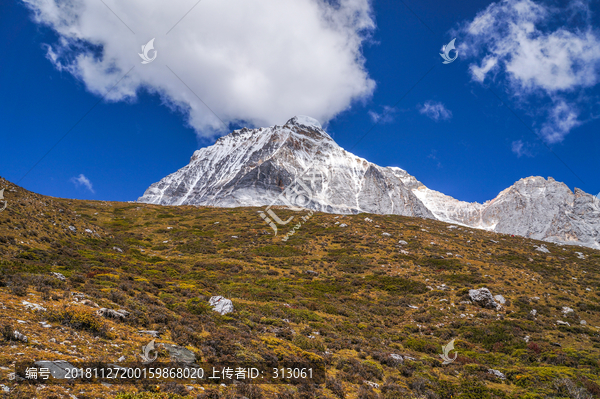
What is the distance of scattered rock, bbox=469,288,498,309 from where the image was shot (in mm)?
23625

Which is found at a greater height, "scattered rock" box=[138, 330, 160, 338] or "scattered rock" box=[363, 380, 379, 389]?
"scattered rock" box=[138, 330, 160, 338]

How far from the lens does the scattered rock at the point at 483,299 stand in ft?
77.5

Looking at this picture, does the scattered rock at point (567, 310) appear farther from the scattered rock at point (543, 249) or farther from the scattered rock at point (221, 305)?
the scattered rock at point (221, 305)

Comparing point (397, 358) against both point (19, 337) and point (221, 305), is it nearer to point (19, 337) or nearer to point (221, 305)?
point (221, 305)

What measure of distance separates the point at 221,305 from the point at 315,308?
27.4ft

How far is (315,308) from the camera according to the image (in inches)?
891

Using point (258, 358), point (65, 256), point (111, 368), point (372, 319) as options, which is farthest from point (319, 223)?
point (111, 368)

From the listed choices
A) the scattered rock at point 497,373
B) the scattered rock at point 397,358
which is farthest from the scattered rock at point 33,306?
the scattered rock at point 497,373

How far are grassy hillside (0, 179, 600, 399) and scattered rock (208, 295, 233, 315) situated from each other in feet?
1.59

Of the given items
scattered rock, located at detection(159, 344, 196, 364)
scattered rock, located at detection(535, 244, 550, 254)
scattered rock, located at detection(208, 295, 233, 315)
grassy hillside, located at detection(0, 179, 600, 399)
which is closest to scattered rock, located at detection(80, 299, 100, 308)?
grassy hillside, located at detection(0, 179, 600, 399)

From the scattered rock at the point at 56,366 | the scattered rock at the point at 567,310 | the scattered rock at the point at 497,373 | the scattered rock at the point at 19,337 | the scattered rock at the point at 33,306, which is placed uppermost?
the scattered rock at the point at 33,306
